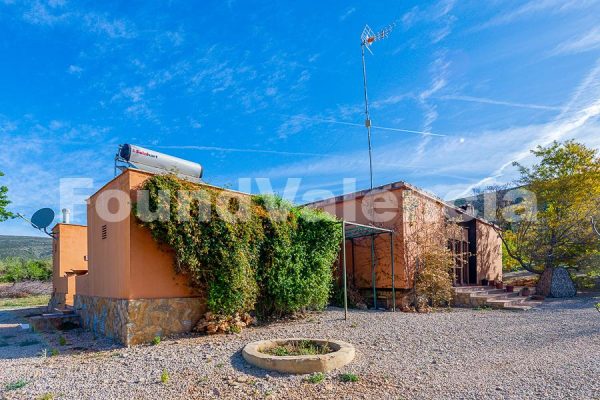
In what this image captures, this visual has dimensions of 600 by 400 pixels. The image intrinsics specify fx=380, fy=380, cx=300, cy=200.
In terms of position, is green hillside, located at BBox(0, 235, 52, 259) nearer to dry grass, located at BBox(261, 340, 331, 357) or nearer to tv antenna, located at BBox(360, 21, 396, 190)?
tv antenna, located at BBox(360, 21, 396, 190)

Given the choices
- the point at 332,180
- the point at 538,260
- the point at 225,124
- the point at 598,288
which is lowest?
the point at 598,288

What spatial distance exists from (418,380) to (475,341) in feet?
8.29

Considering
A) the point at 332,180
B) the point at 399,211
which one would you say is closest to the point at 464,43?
the point at 399,211

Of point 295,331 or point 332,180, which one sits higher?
point 332,180

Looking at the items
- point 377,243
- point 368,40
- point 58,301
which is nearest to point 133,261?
point 377,243

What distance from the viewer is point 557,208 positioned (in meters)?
15.1

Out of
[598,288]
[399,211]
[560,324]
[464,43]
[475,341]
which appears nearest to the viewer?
[475,341]

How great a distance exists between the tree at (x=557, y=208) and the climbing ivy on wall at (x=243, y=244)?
10.5 m

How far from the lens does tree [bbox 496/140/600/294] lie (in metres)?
14.5

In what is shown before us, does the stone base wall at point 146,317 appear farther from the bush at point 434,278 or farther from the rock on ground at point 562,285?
the rock on ground at point 562,285

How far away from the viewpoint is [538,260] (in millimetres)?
15391

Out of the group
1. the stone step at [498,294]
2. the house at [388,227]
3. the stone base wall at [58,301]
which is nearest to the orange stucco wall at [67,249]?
the stone base wall at [58,301]

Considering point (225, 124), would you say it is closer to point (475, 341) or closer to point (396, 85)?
point (396, 85)

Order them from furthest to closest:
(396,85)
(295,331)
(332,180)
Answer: (332,180)
(396,85)
(295,331)
